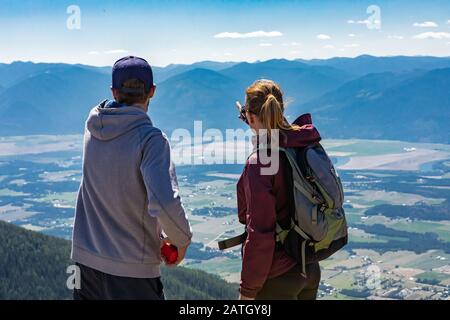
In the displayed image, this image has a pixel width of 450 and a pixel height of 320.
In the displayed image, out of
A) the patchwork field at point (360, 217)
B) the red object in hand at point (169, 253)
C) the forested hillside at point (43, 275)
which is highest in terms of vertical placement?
the red object in hand at point (169, 253)

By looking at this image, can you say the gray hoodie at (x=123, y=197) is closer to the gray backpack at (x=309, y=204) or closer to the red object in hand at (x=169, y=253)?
the red object in hand at (x=169, y=253)

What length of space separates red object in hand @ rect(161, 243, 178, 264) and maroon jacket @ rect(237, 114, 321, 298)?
0.48 metres

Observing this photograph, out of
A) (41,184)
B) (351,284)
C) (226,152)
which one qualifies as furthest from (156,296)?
(41,184)

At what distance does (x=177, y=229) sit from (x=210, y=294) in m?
46.6

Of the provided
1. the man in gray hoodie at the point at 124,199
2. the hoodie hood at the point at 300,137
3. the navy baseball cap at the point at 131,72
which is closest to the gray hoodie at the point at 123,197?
the man in gray hoodie at the point at 124,199

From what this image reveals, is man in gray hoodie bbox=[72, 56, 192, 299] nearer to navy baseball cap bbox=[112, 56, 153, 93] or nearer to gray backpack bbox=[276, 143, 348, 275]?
navy baseball cap bbox=[112, 56, 153, 93]

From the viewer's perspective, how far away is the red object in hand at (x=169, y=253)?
4.22 meters

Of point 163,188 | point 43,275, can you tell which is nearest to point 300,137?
point 163,188

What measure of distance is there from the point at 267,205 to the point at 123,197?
97 centimetres

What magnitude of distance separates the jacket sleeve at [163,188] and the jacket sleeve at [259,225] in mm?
497

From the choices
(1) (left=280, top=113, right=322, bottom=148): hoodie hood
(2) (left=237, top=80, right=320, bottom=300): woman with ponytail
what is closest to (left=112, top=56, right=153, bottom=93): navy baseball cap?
(2) (left=237, top=80, right=320, bottom=300): woman with ponytail

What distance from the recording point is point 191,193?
14438 centimetres
